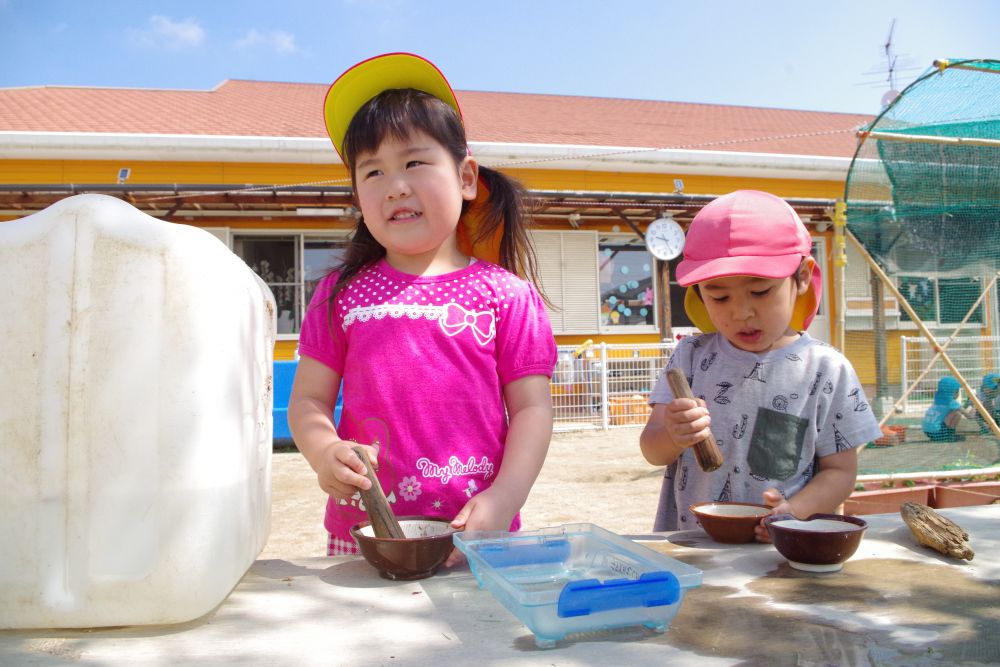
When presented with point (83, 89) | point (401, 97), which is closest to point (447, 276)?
point (401, 97)

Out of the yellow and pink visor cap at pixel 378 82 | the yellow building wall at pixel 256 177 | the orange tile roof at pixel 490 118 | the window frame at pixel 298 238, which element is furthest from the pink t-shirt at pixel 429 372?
the window frame at pixel 298 238

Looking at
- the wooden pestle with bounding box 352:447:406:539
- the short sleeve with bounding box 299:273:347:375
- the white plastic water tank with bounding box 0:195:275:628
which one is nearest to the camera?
the white plastic water tank with bounding box 0:195:275:628

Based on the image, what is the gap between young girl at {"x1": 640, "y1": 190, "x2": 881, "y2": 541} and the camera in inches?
66.6

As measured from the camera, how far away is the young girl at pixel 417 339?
1.45m

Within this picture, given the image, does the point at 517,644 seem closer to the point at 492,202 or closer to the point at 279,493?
the point at 492,202

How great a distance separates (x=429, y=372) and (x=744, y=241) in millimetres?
814

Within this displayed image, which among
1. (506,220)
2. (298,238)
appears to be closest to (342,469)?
(506,220)

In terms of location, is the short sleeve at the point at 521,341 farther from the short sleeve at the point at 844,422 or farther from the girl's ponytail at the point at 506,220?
the short sleeve at the point at 844,422

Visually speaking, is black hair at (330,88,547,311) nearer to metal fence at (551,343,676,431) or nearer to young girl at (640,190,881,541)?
young girl at (640,190,881,541)

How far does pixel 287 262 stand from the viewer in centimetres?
1031

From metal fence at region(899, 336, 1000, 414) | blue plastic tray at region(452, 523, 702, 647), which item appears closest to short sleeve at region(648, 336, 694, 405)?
blue plastic tray at region(452, 523, 702, 647)

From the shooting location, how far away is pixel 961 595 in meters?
0.96

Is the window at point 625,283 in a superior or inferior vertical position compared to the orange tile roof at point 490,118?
inferior

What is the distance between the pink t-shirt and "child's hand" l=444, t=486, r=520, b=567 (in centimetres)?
19
